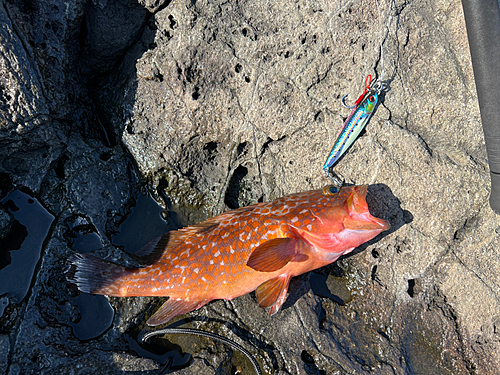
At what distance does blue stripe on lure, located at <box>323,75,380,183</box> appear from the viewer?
351 centimetres

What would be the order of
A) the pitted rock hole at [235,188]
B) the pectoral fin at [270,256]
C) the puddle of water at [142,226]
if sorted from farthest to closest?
the pitted rock hole at [235,188] < the puddle of water at [142,226] < the pectoral fin at [270,256]

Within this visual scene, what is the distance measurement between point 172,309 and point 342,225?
6.38ft

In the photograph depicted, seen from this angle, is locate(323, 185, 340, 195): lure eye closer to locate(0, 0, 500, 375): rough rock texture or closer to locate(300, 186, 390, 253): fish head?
locate(300, 186, 390, 253): fish head

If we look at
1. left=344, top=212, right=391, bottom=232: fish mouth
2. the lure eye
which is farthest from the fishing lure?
left=344, top=212, right=391, bottom=232: fish mouth

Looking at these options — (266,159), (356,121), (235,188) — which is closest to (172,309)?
(235,188)

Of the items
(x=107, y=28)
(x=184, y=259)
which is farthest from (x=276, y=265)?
(x=107, y=28)

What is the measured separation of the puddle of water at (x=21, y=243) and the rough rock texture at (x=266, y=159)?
113mm

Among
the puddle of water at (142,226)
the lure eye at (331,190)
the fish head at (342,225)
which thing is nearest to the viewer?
the fish head at (342,225)

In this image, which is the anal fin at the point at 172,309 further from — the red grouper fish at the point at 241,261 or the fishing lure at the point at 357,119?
the fishing lure at the point at 357,119

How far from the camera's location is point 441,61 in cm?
365

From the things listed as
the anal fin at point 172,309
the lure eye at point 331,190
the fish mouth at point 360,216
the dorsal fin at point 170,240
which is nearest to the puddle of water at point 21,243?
the dorsal fin at point 170,240

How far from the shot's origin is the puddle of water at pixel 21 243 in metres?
3.26

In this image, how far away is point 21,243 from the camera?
3465mm

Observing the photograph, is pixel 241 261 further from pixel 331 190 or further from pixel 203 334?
pixel 331 190
